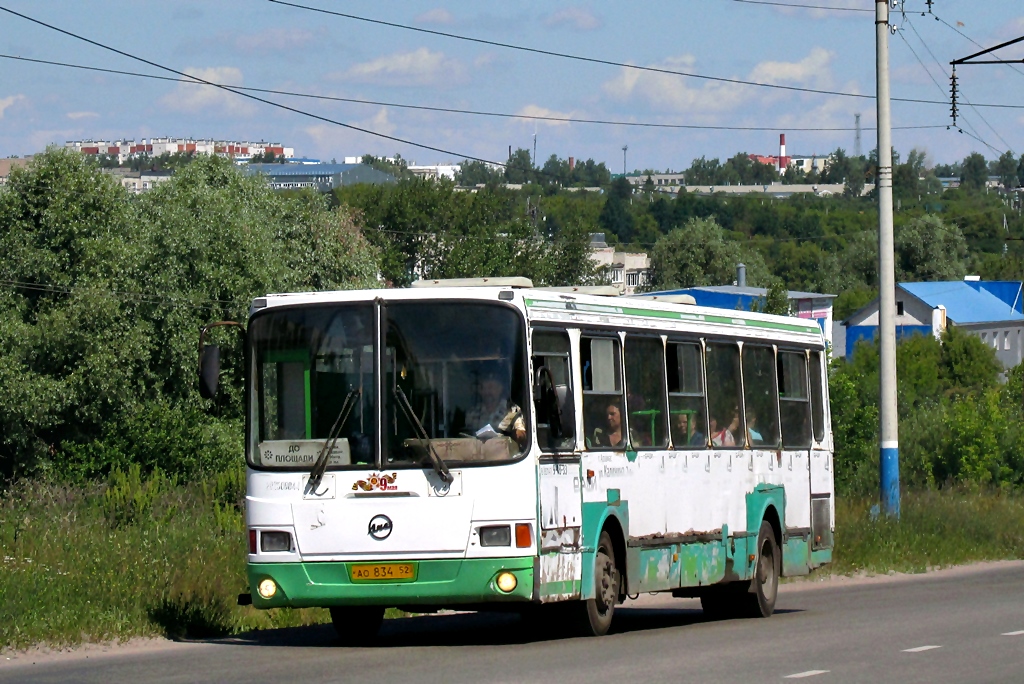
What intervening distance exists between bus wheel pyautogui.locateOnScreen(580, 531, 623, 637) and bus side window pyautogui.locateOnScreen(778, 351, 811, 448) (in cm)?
452

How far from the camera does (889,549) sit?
24.7m

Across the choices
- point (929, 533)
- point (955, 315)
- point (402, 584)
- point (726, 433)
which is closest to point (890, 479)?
point (929, 533)

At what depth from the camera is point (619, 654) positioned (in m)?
11.7

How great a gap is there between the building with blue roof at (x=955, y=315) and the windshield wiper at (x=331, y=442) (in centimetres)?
10328

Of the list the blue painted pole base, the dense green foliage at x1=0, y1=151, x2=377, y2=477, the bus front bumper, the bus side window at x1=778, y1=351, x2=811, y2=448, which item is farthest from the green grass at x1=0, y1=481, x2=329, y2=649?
the dense green foliage at x1=0, y1=151, x2=377, y2=477

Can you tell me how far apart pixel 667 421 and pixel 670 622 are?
2424mm

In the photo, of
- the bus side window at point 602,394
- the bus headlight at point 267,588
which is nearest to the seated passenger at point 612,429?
the bus side window at point 602,394

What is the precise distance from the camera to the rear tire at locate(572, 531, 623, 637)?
12.9 metres

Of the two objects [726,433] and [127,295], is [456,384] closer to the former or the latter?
[726,433]

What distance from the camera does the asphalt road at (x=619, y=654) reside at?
34.3 ft

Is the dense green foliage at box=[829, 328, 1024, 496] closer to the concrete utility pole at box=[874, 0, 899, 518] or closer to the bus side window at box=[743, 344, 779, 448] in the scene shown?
the concrete utility pole at box=[874, 0, 899, 518]

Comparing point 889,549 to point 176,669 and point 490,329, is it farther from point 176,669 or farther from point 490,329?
point 176,669

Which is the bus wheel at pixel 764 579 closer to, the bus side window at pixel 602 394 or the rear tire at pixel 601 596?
the rear tire at pixel 601 596

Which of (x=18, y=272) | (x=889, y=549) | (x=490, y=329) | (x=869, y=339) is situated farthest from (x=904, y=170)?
(x=490, y=329)
